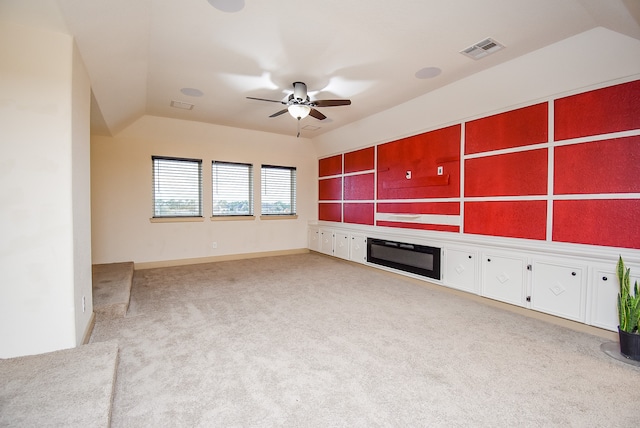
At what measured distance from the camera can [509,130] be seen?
3.71 metres

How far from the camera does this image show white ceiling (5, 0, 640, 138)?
235cm

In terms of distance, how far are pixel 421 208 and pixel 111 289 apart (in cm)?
479

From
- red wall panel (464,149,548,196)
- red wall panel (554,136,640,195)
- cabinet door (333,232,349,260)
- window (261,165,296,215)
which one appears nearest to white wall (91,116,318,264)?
window (261,165,296,215)

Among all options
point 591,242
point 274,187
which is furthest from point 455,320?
point 274,187

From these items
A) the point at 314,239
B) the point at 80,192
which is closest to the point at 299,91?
the point at 80,192

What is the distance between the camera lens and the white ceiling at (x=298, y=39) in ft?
7.72

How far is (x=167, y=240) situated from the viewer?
599 centimetres

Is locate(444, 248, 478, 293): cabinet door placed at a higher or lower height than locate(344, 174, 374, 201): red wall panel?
lower

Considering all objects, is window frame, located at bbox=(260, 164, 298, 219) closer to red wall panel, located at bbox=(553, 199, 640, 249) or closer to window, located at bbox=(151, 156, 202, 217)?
window, located at bbox=(151, 156, 202, 217)

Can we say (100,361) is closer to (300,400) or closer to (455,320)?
(300,400)

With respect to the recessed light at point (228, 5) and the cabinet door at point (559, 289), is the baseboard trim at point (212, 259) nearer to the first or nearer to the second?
the recessed light at point (228, 5)

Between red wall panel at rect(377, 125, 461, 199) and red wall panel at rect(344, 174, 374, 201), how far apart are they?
28cm

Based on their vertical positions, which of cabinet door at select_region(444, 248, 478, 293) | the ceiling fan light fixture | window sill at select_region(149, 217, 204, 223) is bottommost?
cabinet door at select_region(444, 248, 478, 293)

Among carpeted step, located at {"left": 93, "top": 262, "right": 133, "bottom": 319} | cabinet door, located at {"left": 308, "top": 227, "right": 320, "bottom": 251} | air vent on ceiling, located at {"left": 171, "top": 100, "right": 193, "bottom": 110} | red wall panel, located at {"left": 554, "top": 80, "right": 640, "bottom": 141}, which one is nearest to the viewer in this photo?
red wall panel, located at {"left": 554, "top": 80, "right": 640, "bottom": 141}
